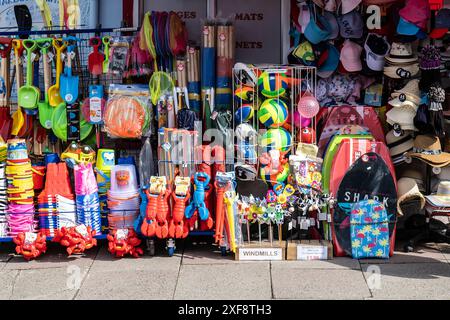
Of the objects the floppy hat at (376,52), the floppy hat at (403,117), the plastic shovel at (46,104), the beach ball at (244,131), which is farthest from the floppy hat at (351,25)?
the plastic shovel at (46,104)

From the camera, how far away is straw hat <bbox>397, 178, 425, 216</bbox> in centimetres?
689

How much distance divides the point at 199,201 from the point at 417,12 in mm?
2562

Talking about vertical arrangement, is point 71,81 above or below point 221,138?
above

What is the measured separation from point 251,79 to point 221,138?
1.98 ft

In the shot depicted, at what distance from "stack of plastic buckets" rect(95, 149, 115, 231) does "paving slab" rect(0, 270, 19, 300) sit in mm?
938

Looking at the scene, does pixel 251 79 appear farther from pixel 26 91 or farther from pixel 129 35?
pixel 26 91

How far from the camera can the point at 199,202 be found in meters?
6.83

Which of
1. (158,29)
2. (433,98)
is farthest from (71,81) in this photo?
(433,98)

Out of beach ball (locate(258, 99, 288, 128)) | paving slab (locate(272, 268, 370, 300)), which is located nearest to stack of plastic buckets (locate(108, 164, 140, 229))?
beach ball (locate(258, 99, 288, 128))

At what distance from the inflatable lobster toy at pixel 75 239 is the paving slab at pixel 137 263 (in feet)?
0.57

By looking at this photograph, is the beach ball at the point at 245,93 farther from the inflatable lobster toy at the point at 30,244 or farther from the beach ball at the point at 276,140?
the inflatable lobster toy at the point at 30,244

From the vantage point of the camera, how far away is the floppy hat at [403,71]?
7035 millimetres

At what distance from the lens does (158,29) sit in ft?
23.8
